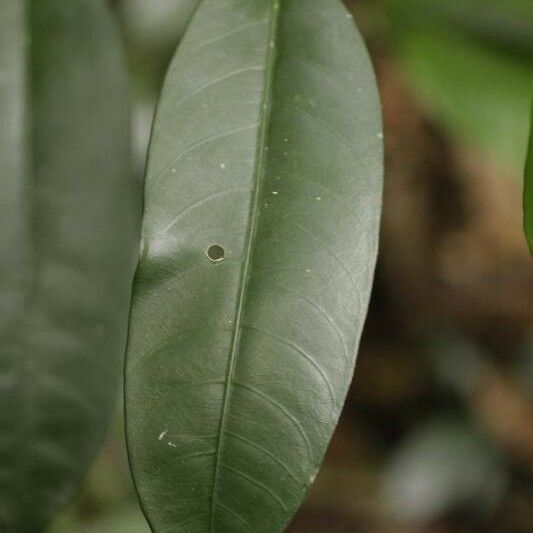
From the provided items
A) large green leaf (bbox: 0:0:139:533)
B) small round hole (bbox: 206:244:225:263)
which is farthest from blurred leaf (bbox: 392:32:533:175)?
small round hole (bbox: 206:244:225:263)

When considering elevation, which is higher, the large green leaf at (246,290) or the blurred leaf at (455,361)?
the large green leaf at (246,290)

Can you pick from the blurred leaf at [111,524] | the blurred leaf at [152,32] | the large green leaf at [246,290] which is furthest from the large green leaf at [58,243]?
the blurred leaf at [152,32]

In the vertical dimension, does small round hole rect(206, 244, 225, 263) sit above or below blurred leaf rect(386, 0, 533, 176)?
above

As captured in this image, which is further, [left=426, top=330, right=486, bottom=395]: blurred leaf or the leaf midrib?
[left=426, top=330, right=486, bottom=395]: blurred leaf

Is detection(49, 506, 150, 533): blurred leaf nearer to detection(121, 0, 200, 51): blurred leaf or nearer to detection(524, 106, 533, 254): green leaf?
detection(121, 0, 200, 51): blurred leaf

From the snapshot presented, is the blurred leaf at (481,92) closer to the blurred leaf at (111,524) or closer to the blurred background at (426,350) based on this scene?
the blurred background at (426,350)

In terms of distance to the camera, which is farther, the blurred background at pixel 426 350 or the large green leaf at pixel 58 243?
the blurred background at pixel 426 350

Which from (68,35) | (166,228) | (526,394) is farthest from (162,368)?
(526,394)
